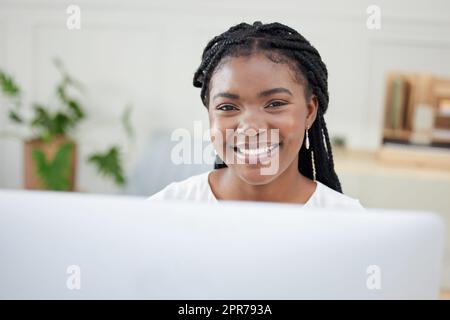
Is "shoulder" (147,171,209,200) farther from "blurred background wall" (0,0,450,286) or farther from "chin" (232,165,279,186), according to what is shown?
"blurred background wall" (0,0,450,286)

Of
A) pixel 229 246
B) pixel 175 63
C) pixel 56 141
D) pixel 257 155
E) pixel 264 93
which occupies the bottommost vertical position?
pixel 229 246

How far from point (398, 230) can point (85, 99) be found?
8.33ft

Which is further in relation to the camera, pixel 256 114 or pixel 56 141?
pixel 56 141

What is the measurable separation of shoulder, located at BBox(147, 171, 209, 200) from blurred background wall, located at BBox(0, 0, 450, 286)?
1279mm

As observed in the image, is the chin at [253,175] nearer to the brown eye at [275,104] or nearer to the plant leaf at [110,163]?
the brown eye at [275,104]

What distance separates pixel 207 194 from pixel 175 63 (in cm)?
178

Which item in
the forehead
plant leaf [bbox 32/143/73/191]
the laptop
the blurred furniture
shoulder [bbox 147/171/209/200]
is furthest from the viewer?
plant leaf [bbox 32/143/73/191]

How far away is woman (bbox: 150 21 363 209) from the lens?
96 centimetres

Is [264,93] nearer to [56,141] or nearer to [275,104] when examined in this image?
[275,104]

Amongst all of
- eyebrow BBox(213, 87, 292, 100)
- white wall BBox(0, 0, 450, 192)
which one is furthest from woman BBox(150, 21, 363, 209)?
white wall BBox(0, 0, 450, 192)

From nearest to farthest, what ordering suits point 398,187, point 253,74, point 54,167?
point 253,74
point 398,187
point 54,167

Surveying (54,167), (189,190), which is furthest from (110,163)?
(189,190)

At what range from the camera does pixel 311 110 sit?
1.05 m

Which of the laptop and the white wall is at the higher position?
the white wall
